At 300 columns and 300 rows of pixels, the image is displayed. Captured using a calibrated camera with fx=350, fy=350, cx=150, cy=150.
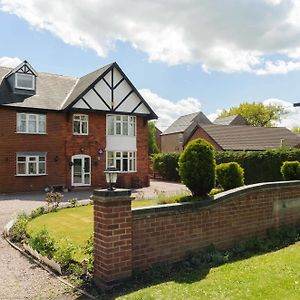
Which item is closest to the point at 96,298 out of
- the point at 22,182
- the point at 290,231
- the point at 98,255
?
the point at 98,255

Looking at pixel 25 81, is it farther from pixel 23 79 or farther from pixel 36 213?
pixel 36 213

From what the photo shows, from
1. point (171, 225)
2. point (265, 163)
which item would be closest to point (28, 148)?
point (265, 163)

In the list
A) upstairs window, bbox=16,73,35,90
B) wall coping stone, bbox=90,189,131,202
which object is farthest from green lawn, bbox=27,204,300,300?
upstairs window, bbox=16,73,35,90

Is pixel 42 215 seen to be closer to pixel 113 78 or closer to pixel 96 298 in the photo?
pixel 96 298

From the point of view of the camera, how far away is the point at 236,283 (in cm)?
532

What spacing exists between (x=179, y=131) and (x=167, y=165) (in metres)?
14.6

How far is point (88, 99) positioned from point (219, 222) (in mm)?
18346

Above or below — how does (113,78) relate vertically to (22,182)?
above

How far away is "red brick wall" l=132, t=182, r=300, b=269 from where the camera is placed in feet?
19.8

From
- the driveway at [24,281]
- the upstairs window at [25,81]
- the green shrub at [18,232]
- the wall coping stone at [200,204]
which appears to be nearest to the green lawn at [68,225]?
the green shrub at [18,232]

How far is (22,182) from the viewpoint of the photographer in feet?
72.7

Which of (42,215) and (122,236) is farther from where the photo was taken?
(42,215)

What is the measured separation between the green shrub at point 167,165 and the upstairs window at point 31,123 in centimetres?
1428

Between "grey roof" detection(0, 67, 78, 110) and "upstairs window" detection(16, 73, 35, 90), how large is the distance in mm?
588
